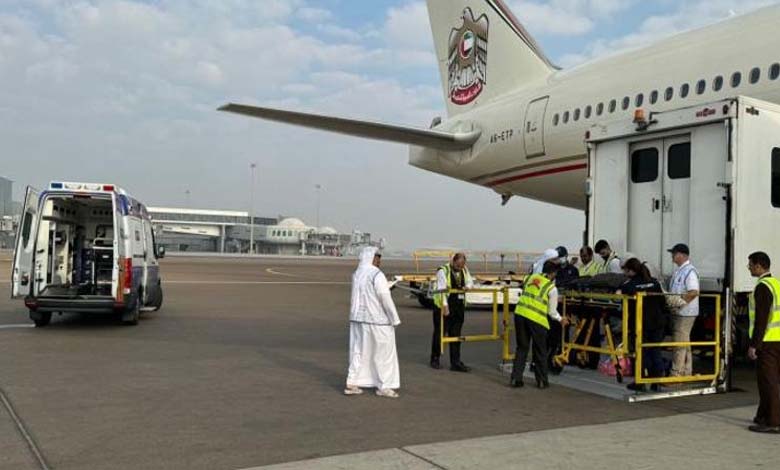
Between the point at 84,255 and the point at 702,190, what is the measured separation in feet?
41.4

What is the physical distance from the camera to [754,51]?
1348 cm

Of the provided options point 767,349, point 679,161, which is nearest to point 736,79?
point 679,161

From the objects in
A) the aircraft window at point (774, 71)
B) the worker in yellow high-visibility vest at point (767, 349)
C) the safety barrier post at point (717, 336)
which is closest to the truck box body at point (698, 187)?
the safety barrier post at point (717, 336)

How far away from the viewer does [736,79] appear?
1367 cm

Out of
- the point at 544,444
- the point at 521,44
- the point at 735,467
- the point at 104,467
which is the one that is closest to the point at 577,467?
the point at 544,444

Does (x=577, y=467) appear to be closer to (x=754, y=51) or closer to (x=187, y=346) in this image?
(x=187, y=346)

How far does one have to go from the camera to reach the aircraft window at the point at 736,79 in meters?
13.6

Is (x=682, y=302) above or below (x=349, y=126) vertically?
below

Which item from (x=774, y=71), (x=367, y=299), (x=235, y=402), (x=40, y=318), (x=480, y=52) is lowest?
(x=235, y=402)

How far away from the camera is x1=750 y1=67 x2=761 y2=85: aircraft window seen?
13250 mm

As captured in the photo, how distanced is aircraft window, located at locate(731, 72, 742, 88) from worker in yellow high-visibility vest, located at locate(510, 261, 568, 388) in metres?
7.29

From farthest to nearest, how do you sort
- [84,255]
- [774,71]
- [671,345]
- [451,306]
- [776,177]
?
[84,255], [774,71], [451,306], [776,177], [671,345]

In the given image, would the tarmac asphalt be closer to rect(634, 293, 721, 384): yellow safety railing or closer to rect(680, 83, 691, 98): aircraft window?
rect(634, 293, 721, 384): yellow safety railing

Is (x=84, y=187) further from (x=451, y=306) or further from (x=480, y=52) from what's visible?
(x=480, y=52)
